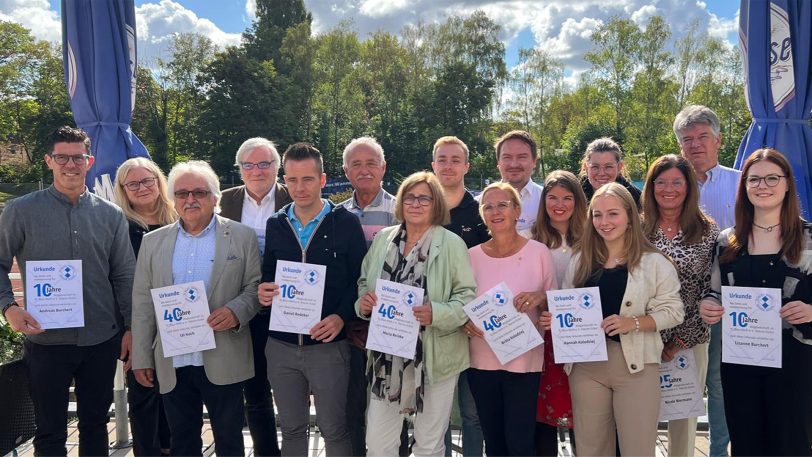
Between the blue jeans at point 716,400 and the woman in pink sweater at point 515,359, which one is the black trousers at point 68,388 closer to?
the woman in pink sweater at point 515,359

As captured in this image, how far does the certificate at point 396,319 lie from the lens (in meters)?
3.37

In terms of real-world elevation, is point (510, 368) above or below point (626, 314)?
below

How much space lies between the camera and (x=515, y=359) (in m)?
3.47

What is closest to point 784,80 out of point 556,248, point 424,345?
point 556,248

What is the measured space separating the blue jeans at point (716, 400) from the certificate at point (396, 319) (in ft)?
7.55

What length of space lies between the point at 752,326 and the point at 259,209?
3.34 m

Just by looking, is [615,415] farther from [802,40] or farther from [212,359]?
[802,40]

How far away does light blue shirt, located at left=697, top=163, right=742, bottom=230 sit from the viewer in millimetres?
4398

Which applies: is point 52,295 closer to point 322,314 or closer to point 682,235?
point 322,314

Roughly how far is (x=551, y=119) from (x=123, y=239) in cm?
4384

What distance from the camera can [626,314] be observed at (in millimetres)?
3314

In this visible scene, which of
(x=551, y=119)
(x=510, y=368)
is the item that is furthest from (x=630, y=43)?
(x=510, y=368)

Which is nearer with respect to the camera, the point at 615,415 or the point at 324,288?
the point at 615,415

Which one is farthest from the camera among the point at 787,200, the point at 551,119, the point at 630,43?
the point at 551,119
